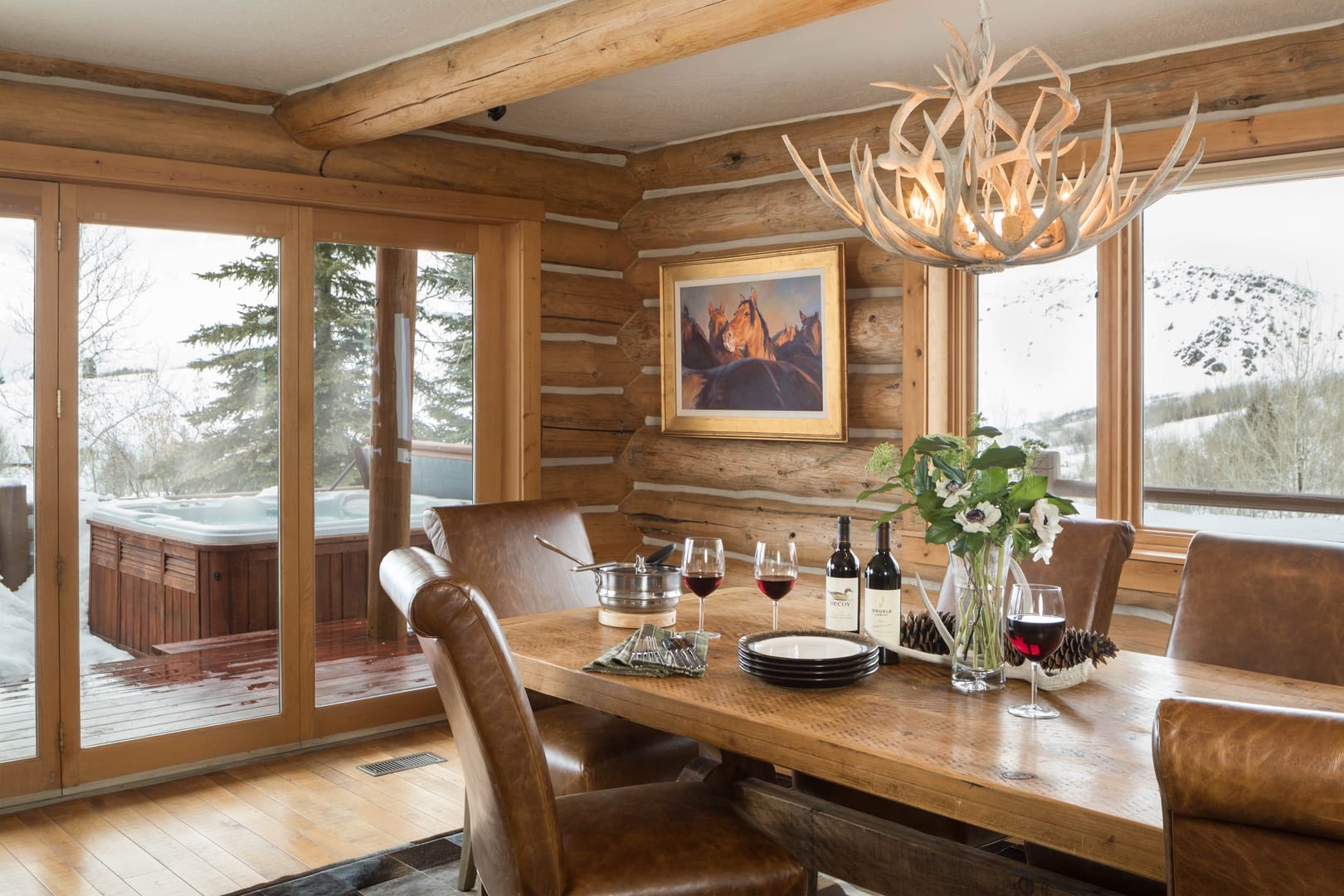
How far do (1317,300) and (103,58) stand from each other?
409 cm

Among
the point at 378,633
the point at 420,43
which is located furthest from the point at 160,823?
the point at 420,43

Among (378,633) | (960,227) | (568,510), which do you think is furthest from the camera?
(378,633)

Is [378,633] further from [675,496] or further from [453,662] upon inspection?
[453,662]

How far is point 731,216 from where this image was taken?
4891 millimetres

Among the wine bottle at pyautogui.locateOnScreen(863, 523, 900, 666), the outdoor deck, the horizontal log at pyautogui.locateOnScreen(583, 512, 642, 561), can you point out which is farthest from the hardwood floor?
the wine bottle at pyautogui.locateOnScreen(863, 523, 900, 666)

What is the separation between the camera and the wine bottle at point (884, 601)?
2287mm

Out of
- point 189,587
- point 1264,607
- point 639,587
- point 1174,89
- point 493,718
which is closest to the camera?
point 493,718

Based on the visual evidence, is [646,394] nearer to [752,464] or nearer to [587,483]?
[587,483]

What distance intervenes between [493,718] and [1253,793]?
1166 millimetres

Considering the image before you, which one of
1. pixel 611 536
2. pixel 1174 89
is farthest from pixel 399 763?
pixel 1174 89

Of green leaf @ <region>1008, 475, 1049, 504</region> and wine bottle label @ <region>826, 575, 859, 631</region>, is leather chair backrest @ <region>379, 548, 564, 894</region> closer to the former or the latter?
wine bottle label @ <region>826, 575, 859, 631</region>

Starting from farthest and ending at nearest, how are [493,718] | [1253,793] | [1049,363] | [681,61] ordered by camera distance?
1. [1049,363]
2. [681,61]
3. [493,718]
4. [1253,793]

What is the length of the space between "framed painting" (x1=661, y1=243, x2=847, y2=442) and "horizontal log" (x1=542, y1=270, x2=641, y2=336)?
1.20 ft

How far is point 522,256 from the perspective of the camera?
195 inches
